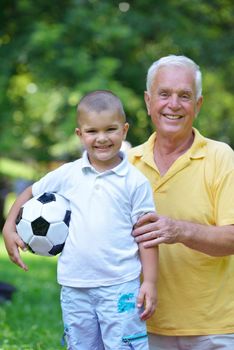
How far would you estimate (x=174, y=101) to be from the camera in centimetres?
466

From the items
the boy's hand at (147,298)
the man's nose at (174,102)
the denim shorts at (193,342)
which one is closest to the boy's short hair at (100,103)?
the man's nose at (174,102)

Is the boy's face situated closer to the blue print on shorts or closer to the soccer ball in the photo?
the soccer ball

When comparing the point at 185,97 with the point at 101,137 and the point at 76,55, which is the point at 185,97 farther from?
the point at 76,55

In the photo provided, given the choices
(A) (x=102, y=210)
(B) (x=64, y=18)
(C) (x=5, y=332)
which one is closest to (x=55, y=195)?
(A) (x=102, y=210)

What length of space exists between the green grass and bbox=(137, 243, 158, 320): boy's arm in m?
2.24

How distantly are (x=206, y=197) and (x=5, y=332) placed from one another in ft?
10.9

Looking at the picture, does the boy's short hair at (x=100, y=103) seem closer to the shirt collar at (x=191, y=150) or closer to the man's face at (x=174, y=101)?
the man's face at (x=174, y=101)

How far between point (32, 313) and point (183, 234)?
5259 mm

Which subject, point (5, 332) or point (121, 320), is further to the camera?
point (5, 332)

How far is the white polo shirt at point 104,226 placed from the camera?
4207mm

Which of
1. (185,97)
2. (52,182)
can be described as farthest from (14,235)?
(185,97)

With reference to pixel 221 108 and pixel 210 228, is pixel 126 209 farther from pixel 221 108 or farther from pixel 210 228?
pixel 221 108

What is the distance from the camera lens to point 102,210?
13.9ft

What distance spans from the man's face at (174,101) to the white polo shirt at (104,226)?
495 millimetres
